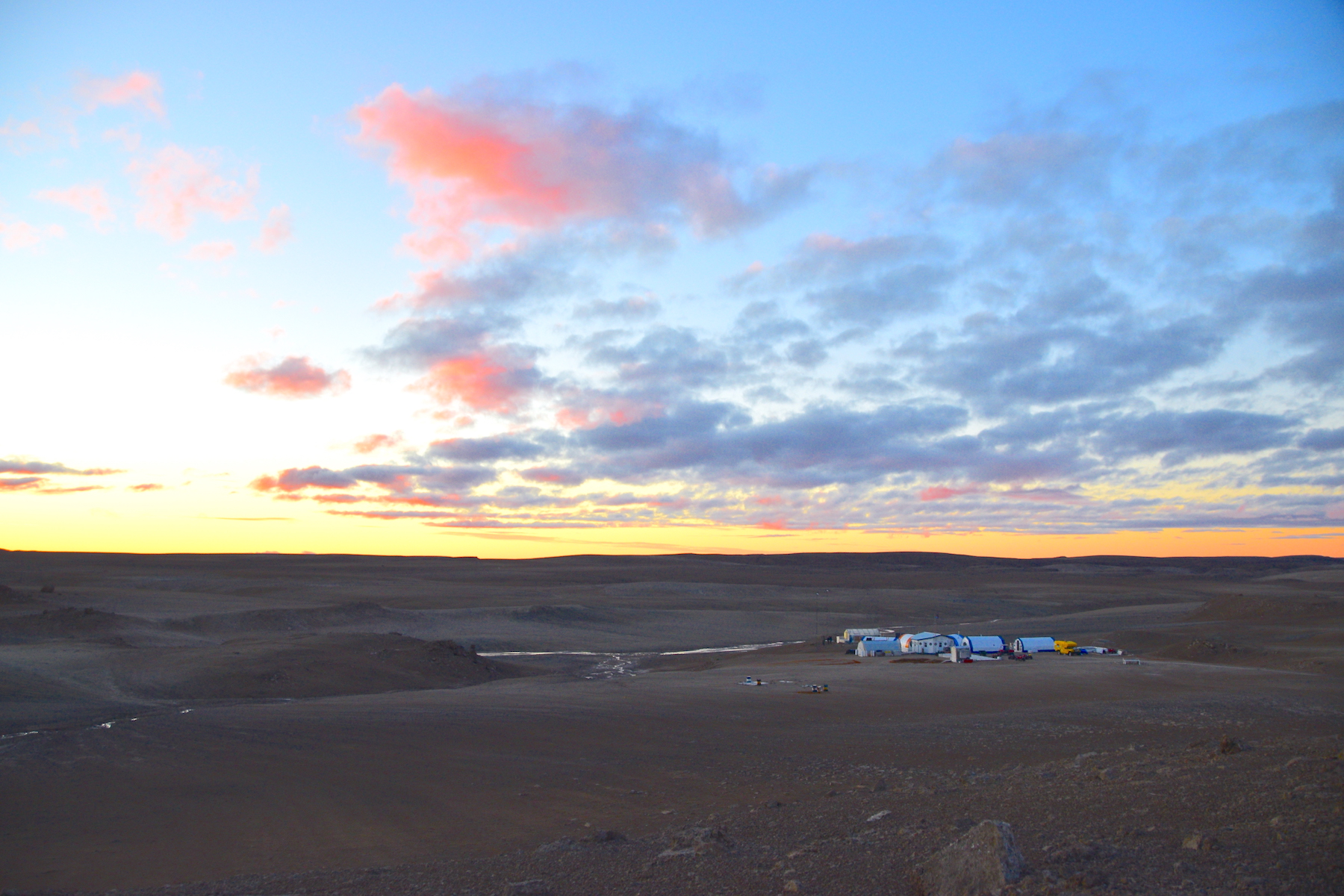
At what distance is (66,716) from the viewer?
65.4 feet

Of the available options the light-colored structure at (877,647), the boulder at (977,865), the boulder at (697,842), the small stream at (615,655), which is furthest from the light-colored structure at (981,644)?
the boulder at (977,865)

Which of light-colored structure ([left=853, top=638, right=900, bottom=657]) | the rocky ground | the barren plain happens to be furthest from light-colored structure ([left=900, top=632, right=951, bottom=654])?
the rocky ground

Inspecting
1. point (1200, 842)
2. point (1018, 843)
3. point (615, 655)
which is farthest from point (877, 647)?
point (1200, 842)

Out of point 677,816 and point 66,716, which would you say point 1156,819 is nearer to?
point 677,816

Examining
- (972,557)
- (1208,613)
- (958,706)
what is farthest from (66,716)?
(972,557)

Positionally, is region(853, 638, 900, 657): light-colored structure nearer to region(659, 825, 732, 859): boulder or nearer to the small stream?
the small stream

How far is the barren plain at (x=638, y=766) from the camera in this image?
7.56 meters

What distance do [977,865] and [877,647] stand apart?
36892mm

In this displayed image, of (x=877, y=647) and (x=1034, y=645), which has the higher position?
(x=1034, y=645)

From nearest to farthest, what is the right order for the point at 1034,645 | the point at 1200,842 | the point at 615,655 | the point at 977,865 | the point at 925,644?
the point at 977,865 < the point at 1200,842 < the point at 1034,645 < the point at 925,644 < the point at 615,655

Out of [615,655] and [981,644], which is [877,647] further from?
[615,655]

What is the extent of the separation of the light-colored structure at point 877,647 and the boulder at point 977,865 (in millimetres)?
34682

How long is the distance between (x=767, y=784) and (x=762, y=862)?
188 inches

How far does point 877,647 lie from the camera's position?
4156 cm
